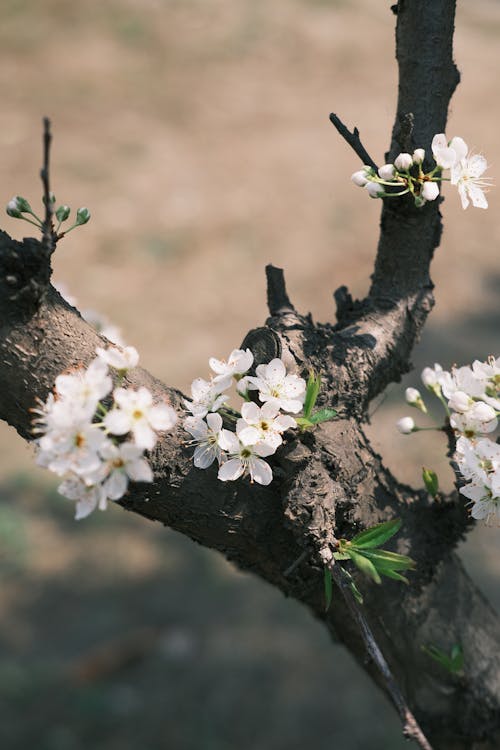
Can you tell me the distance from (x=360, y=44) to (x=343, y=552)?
7.22 metres

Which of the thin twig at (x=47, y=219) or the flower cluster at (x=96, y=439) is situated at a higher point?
the thin twig at (x=47, y=219)

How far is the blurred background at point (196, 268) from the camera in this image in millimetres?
3176

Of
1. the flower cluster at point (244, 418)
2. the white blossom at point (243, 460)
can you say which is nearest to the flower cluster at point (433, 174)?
the flower cluster at point (244, 418)

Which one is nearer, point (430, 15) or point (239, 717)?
point (430, 15)

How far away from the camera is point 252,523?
125cm

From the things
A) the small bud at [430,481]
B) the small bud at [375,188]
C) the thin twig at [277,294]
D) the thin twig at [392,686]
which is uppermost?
the small bud at [375,188]

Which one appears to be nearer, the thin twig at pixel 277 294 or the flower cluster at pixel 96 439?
the flower cluster at pixel 96 439

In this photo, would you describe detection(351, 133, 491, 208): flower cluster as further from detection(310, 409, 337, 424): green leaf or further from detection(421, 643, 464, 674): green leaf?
detection(421, 643, 464, 674): green leaf

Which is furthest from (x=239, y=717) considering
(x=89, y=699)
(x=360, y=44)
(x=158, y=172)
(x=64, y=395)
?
(x=360, y=44)

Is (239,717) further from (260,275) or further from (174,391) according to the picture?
(260,275)

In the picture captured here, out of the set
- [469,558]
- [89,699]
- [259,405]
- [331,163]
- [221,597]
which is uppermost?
[331,163]

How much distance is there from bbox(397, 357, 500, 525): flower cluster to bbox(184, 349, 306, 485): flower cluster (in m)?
0.24

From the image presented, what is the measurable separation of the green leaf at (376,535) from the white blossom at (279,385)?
7.8 inches

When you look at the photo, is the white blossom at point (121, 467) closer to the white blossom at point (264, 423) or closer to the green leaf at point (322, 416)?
the white blossom at point (264, 423)
